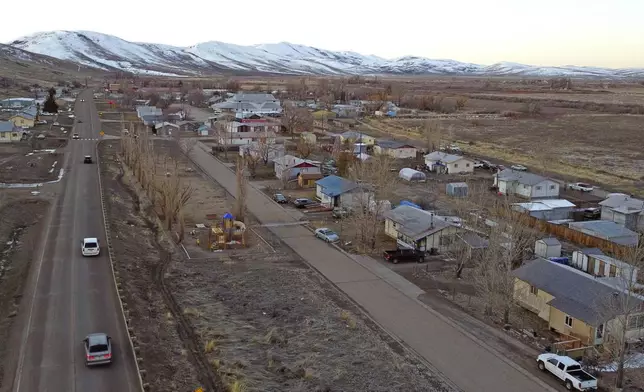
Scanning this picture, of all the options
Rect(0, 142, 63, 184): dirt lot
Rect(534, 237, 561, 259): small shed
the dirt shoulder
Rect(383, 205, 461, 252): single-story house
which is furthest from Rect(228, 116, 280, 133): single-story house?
Rect(534, 237, 561, 259): small shed

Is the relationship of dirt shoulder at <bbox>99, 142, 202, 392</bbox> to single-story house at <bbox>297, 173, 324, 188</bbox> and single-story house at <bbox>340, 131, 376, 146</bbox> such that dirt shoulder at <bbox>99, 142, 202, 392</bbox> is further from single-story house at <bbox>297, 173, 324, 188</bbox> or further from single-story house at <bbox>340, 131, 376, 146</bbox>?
single-story house at <bbox>340, 131, 376, 146</bbox>

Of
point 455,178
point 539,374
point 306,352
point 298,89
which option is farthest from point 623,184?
point 298,89

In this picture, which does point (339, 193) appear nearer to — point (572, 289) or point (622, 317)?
point (572, 289)

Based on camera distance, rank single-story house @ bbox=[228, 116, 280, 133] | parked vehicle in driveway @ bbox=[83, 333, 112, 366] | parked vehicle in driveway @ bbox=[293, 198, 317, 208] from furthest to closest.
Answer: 1. single-story house @ bbox=[228, 116, 280, 133]
2. parked vehicle in driveway @ bbox=[293, 198, 317, 208]
3. parked vehicle in driveway @ bbox=[83, 333, 112, 366]

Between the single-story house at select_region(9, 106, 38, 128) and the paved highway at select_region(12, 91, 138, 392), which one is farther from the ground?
the single-story house at select_region(9, 106, 38, 128)

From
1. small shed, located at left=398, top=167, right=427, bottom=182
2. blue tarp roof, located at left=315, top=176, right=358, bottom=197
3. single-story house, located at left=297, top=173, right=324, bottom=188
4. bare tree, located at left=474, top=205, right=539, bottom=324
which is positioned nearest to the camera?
bare tree, located at left=474, top=205, right=539, bottom=324

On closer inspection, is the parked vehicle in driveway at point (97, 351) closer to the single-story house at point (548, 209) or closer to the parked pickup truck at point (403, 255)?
the parked pickup truck at point (403, 255)

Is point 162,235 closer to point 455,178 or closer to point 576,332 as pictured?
point 576,332
